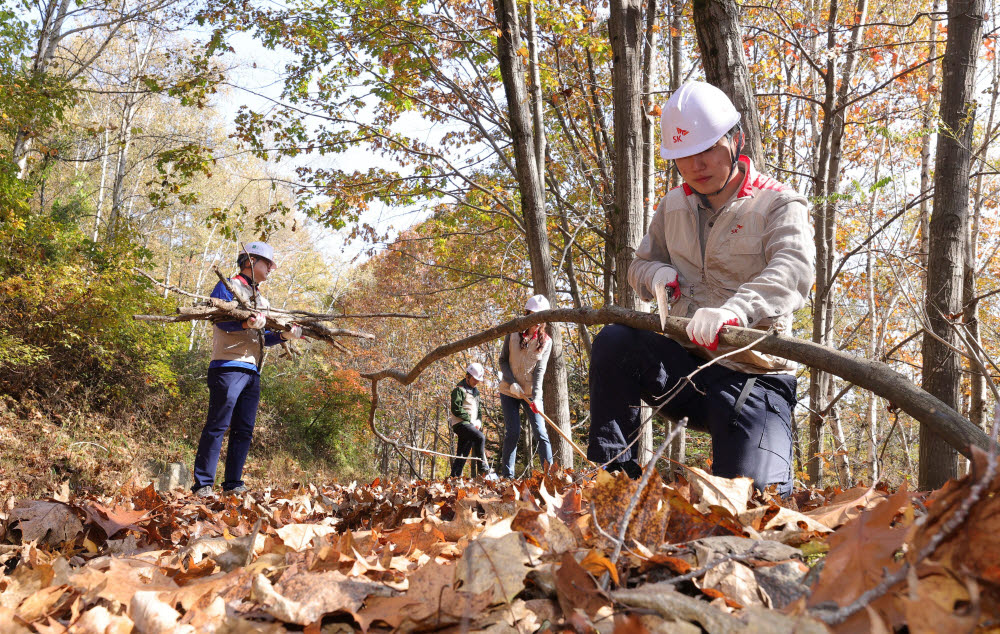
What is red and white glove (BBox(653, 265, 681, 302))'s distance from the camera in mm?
2927

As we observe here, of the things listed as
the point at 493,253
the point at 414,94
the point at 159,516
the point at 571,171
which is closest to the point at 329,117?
the point at 414,94

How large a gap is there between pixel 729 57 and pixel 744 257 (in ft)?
4.99

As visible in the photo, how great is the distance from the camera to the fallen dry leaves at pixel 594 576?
760 mm

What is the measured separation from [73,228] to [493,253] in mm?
10937

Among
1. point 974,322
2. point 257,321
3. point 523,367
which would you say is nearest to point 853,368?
point 974,322

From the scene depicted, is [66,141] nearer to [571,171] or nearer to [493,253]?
[493,253]

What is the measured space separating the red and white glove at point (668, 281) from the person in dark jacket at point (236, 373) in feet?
10.9

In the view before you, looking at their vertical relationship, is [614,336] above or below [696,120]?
below

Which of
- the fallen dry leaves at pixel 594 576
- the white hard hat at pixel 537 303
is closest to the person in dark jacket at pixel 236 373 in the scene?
the white hard hat at pixel 537 303

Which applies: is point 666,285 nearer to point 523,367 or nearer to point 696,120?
point 696,120

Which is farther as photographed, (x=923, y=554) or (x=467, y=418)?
(x=467, y=418)

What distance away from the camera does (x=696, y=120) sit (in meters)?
2.78

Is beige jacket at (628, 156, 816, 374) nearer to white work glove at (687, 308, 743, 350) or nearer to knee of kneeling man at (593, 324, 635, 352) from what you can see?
white work glove at (687, 308, 743, 350)

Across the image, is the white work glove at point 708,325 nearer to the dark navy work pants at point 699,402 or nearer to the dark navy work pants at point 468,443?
the dark navy work pants at point 699,402
